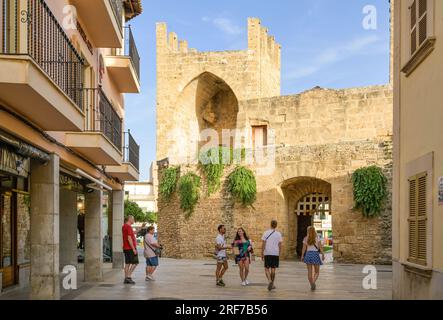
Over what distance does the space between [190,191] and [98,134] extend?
629 inches

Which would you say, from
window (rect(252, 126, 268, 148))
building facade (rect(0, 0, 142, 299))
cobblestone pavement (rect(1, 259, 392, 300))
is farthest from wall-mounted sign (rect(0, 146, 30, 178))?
window (rect(252, 126, 268, 148))

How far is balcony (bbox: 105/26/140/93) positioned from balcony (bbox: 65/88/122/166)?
2.00m

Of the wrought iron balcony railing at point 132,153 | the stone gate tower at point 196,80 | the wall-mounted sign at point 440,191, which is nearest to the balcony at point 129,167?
the wrought iron balcony railing at point 132,153

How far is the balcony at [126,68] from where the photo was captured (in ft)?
60.9

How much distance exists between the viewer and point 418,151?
10.6 metres

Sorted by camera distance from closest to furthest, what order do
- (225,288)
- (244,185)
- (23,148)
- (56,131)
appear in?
(23,148), (56,131), (225,288), (244,185)

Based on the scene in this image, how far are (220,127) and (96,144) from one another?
104 ft

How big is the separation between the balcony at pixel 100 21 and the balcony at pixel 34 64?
3160 millimetres

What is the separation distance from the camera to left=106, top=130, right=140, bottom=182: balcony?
757 inches

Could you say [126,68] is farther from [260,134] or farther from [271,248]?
[260,134]

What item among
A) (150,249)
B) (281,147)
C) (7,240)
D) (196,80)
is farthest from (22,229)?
(196,80)

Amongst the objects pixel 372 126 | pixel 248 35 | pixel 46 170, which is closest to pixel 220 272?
pixel 46 170
